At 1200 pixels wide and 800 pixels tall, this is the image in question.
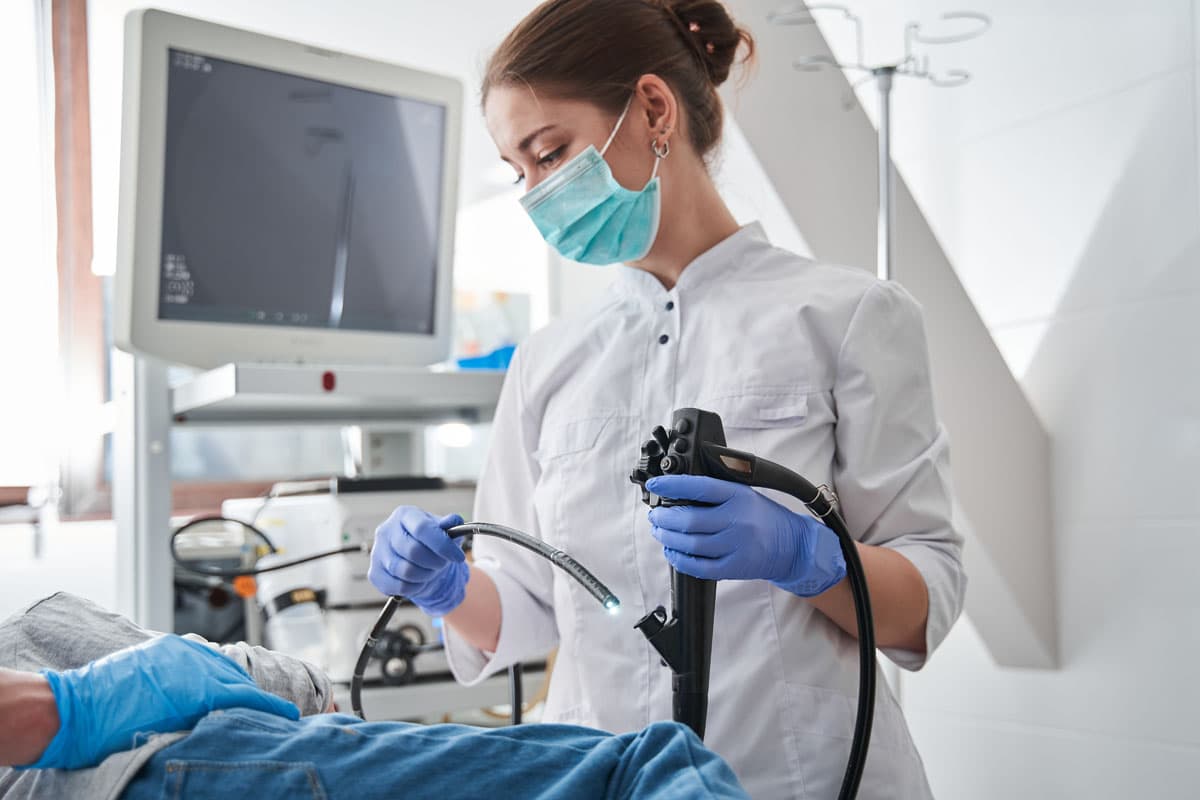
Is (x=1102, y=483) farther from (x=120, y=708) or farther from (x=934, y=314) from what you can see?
(x=120, y=708)

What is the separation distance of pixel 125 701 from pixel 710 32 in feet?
3.33

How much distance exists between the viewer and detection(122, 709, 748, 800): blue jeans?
0.69 meters

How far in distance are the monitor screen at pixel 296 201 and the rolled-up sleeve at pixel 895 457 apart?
1.11 metres

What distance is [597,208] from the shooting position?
1.25 meters

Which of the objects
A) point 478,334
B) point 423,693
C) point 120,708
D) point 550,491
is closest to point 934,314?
point 550,491

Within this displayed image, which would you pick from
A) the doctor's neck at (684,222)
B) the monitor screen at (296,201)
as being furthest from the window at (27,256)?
the doctor's neck at (684,222)

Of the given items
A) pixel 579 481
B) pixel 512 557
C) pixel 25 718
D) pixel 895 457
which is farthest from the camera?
pixel 512 557

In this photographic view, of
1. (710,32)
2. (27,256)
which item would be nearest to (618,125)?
(710,32)

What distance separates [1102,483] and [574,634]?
1073 millimetres

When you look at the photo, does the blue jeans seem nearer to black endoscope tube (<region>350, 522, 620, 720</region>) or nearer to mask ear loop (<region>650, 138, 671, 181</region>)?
black endoscope tube (<region>350, 522, 620, 720</region>)

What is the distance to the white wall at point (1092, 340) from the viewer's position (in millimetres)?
1697

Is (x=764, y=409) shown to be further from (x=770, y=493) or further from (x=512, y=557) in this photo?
(x=512, y=557)

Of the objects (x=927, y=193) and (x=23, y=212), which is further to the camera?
(x=23, y=212)

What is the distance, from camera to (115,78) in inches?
135
